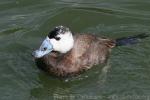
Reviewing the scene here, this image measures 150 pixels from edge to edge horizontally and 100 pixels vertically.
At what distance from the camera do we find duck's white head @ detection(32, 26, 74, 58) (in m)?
7.41

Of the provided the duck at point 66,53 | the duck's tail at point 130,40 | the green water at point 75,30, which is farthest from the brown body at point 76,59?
the duck's tail at point 130,40

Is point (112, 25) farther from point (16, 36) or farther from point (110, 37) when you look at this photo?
point (16, 36)

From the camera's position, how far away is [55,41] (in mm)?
7469

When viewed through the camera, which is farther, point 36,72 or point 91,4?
point 91,4

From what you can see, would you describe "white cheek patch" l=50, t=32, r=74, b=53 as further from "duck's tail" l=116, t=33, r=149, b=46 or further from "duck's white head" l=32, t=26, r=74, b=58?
"duck's tail" l=116, t=33, r=149, b=46

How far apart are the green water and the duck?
0.16m

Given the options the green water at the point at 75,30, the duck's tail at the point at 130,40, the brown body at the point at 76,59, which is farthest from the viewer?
the duck's tail at the point at 130,40

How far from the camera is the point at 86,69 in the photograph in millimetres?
7727

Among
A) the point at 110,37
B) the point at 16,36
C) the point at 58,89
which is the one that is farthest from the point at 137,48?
the point at 16,36

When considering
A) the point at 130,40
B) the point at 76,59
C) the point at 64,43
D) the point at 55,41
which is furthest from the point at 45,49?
the point at 130,40

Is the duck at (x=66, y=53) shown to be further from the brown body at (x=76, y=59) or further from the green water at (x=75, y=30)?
the green water at (x=75, y=30)

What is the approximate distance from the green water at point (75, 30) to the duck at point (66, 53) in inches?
6.3

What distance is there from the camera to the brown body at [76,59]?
762 cm

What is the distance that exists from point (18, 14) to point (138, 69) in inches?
106
